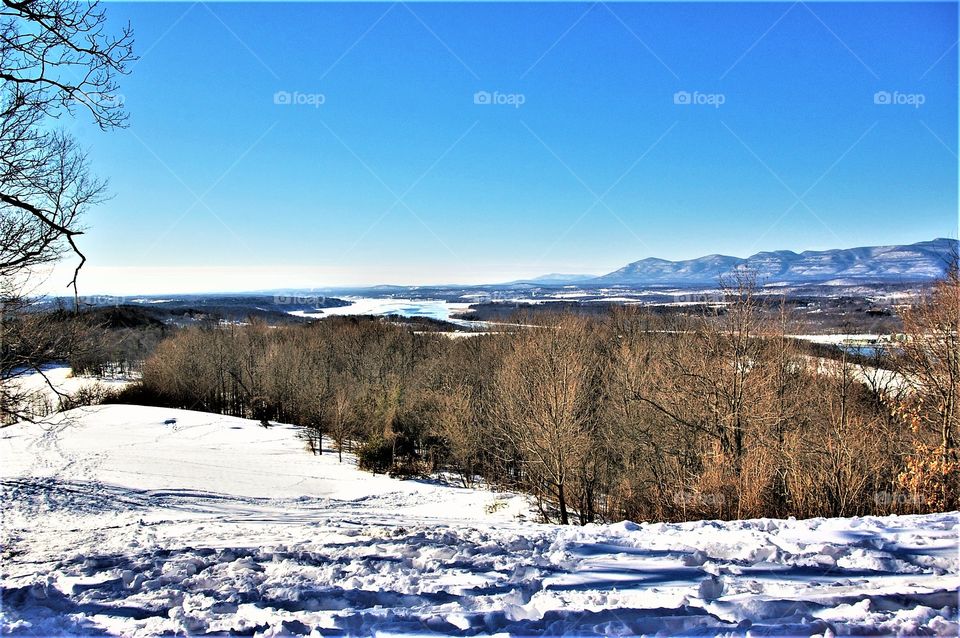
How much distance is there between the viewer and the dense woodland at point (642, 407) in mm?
12094

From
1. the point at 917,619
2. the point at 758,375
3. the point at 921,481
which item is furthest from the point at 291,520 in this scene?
the point at 758,375

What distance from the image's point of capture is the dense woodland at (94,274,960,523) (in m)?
12.1

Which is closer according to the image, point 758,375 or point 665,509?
point 665,509

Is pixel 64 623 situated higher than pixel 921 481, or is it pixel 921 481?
pixel 64 623

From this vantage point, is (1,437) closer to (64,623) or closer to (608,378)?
(64,623)

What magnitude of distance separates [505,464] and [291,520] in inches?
1030

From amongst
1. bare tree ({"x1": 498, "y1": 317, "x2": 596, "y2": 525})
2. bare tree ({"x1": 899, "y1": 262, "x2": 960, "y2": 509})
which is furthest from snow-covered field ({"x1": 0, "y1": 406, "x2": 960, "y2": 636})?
bare tree ({"x1": 498, "y1": 317, "x2": 596, "y2": 525})

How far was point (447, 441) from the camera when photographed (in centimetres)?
3822

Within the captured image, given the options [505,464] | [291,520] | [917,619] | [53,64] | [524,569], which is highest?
[53,64]

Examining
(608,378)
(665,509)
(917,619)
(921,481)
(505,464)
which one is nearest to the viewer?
(917,619)
